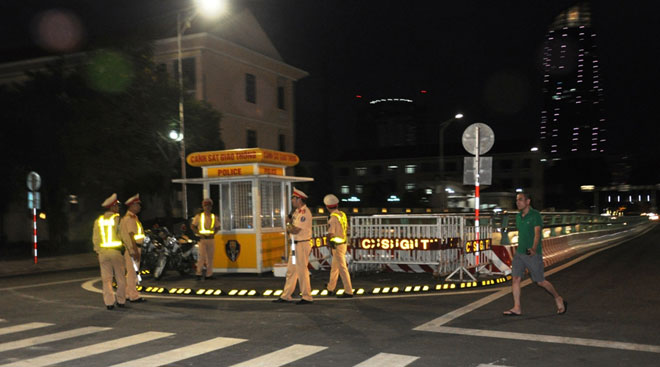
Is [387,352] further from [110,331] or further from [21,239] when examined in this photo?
[21,239]

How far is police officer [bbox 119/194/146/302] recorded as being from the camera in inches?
394

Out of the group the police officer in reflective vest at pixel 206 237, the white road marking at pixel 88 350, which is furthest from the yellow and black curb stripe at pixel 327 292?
the white road marking at pixel 88 350

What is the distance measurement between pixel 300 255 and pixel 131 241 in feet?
9.39

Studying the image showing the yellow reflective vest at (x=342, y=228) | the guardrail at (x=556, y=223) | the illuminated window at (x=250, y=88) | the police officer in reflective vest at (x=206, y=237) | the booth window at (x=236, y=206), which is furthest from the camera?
the illuminated window at (x=250, y=88)

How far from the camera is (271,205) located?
1540 cm

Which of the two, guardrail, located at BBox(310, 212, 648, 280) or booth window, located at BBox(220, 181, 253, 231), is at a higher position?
booth window, located at BBox(220, 181, 253, 231)

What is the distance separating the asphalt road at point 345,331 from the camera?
633 centimetres

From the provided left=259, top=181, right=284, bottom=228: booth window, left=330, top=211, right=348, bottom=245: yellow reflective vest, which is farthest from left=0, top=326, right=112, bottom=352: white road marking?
left=259, top=181, right=284, bottom=228: booth window

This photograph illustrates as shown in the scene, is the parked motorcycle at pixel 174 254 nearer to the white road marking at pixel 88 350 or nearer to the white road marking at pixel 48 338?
the white road marking at pixel 48 338

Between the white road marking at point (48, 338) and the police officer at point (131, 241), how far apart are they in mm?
1954

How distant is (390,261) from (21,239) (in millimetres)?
29968

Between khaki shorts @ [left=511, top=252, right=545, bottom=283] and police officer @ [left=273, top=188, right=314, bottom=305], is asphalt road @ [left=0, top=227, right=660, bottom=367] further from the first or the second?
khaki shorts @ [left=511, top=252, right=545, bottom=283]

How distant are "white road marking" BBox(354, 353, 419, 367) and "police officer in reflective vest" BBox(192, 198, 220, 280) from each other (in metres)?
8.05

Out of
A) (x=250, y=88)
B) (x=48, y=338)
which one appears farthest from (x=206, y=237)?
(x=250, y=88)
